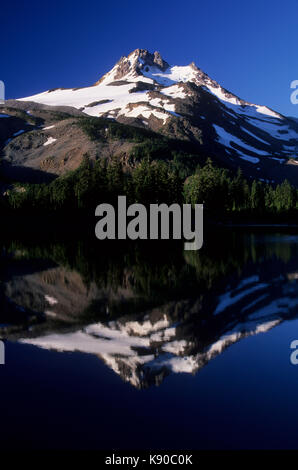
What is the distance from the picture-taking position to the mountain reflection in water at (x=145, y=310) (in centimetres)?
978

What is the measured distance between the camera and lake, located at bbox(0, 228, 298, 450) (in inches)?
251

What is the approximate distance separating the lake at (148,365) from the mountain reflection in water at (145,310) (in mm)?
51

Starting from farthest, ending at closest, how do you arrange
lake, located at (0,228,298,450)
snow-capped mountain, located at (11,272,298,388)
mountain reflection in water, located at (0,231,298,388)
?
1. mountain reflection in water, located at (0,231,298,388)
2. snow-capped mountain, located at (11,272,298,388)
3. lake, located at (0,228,298,450)

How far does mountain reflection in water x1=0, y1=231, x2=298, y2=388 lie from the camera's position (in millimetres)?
9781

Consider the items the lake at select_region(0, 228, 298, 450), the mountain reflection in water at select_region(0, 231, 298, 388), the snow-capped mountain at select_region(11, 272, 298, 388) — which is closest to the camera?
the lake at select_region(0, 228, 298, 450)

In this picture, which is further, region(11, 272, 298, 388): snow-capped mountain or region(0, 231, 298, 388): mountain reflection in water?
region(0, 231, 298, 388): mountain reflection in water

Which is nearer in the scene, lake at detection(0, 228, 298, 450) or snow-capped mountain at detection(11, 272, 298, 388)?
lake at detection(0, 228, 298, 450)

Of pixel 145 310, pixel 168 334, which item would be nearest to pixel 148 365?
pixel 168 334

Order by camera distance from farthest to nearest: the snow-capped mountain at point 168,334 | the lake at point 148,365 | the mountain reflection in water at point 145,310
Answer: the mountain reflection in water at point 145,310
the snow-capped mountain at point 168,334
the lake at point 148,365

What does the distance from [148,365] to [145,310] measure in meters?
4.49

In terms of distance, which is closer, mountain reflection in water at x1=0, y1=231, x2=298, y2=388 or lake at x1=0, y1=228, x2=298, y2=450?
lake at x1=0, y1=228, x2=298, y2=450

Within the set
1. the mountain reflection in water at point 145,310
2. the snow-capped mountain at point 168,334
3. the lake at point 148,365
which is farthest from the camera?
the mountain reflection in water at point 145,310

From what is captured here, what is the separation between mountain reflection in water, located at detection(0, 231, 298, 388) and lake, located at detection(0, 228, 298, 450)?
0.05 meters
